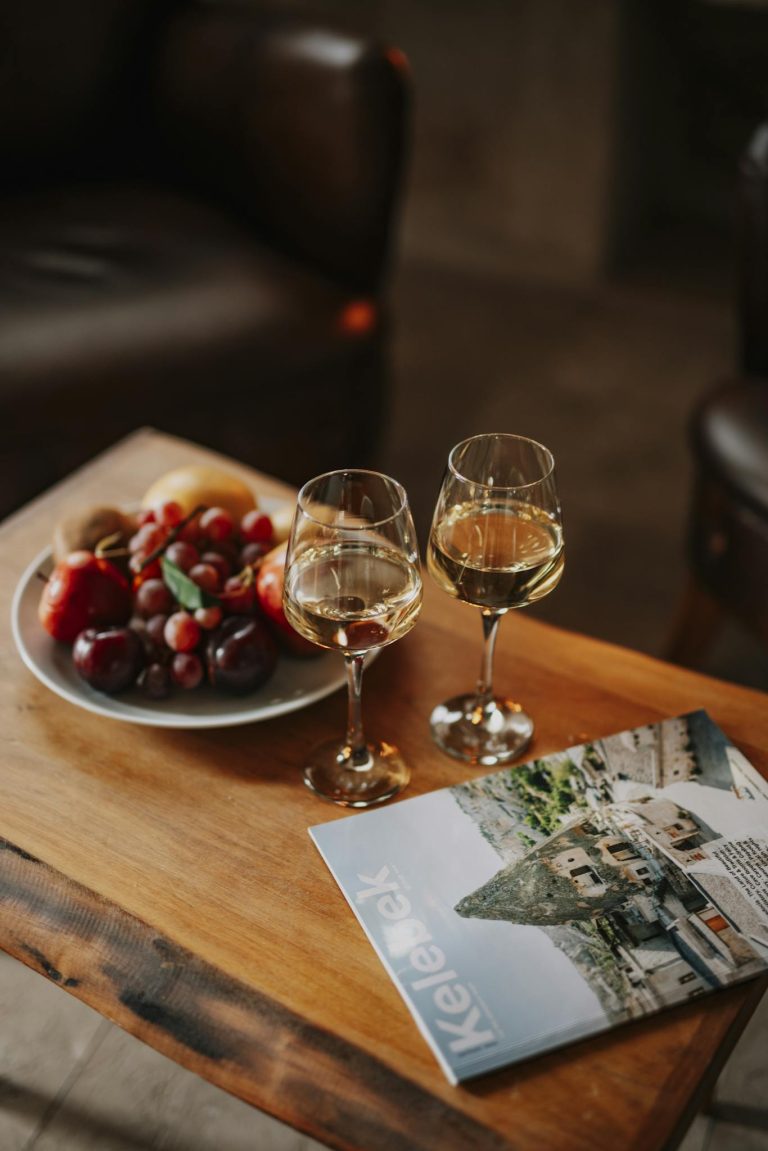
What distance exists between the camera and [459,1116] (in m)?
0.59

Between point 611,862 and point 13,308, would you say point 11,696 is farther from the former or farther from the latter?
point 13,308

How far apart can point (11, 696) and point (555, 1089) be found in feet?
1.62

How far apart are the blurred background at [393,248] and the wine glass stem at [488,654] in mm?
664

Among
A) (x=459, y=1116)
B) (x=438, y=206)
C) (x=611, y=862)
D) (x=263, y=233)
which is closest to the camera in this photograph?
(x=459, y=1116)

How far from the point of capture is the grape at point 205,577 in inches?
33.6

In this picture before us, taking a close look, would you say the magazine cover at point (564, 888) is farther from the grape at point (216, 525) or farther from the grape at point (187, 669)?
the grape at point (216, 525)

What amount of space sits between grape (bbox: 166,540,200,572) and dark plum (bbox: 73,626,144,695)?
64 millimetres

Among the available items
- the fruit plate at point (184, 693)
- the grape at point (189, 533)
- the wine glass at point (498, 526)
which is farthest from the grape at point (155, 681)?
the wine glass at point (498, 526)

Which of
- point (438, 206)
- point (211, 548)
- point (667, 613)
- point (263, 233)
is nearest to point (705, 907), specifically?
point (211, 548)

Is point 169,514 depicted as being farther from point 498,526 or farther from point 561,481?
point 561,481

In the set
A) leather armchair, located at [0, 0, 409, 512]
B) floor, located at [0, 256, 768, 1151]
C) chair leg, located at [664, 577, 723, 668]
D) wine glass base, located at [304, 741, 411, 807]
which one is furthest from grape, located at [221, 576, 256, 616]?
chair leg, located at [664, 577, 723, 668]

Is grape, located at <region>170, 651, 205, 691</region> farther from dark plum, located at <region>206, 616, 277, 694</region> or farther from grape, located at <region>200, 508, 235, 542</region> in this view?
grape, located at <region>200, 508, 235, 542</region>

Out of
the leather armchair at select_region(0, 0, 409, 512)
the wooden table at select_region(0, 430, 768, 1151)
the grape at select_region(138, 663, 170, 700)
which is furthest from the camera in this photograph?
the leather armchair at select_region(0, 0, 409, 512)

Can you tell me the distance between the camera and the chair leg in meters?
1.45
